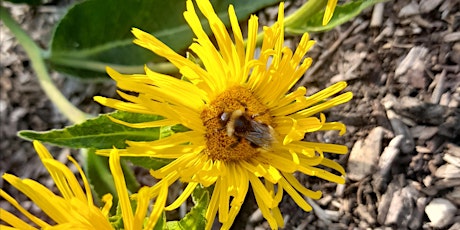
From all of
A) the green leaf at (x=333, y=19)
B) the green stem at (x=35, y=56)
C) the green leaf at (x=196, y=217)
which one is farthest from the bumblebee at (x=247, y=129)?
the green stem at (x=35, y=56)

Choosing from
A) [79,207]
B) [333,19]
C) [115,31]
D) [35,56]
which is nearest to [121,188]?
[79,207]

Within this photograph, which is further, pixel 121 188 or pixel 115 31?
pixel 115 31

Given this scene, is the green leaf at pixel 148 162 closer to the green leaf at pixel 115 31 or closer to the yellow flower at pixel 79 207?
the yellow flower at pixel 79 207

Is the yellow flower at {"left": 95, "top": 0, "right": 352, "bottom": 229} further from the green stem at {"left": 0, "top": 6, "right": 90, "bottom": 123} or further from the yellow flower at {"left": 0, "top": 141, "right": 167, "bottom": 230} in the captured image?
the green stem at {"left": 0, "top": 6, "right": 90, "bottom": 123}

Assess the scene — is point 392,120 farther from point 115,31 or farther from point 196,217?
point 115,31

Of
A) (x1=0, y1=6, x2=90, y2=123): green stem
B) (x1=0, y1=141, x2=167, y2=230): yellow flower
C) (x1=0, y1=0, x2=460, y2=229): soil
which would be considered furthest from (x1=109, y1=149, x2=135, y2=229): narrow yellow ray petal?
(x1=0, y1=6, x2=90, y2=123): green stem
